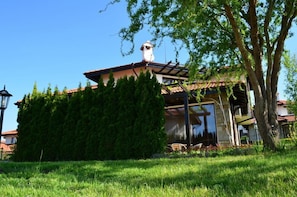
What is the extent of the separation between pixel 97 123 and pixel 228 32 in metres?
6.22

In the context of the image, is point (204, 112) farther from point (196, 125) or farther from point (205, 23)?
point (205, 23)

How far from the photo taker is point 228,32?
9953 millimetres

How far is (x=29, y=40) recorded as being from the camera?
38.3 ft

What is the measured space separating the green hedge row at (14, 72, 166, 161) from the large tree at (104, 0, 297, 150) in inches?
85.6

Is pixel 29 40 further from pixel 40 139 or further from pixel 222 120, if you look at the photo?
pixel 222 120

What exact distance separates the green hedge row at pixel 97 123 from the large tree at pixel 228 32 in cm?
217

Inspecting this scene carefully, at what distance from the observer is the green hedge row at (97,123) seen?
10.7 metres

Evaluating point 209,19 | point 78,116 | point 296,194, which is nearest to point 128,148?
point 78,116

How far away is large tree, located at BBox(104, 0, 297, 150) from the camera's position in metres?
8.26

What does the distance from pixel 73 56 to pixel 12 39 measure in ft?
8.26

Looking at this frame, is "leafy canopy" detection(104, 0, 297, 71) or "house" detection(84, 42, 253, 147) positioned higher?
"leafy canopy" detection(104, 0, 297, 71)

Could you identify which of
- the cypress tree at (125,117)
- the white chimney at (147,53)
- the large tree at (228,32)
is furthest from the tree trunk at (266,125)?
the white chimney at (147,53)

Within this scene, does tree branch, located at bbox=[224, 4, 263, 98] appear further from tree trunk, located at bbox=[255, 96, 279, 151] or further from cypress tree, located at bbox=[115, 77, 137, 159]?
cypress tree, located at bbox=[115, 77, 137, 159]

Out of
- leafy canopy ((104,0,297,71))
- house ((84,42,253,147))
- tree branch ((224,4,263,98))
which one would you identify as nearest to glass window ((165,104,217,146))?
house ((84,42,253,147))
